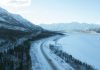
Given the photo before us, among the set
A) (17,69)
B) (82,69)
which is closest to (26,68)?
(17,69)

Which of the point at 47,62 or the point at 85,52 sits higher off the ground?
the point at 47,62

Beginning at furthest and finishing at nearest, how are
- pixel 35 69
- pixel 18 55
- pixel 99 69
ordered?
pixel 18 55, pixel 99 69, pixel 35 69

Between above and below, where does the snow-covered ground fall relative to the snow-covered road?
below

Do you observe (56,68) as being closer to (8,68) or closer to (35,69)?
(35,69)

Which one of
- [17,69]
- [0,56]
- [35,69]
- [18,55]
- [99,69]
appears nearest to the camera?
[17,69]

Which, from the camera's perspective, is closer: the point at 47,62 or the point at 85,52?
the point at 47,62

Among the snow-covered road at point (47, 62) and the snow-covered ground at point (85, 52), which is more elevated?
the snow-covered road at point (47, 62)

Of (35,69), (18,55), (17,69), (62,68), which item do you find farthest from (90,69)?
(18,55)

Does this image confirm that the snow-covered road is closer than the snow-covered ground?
Yes

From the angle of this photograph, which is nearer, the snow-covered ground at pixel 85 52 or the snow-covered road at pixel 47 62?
the snow-covered road at pixel 47 62

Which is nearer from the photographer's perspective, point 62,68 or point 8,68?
point 8,68

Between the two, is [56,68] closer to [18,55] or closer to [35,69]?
[35,69]
